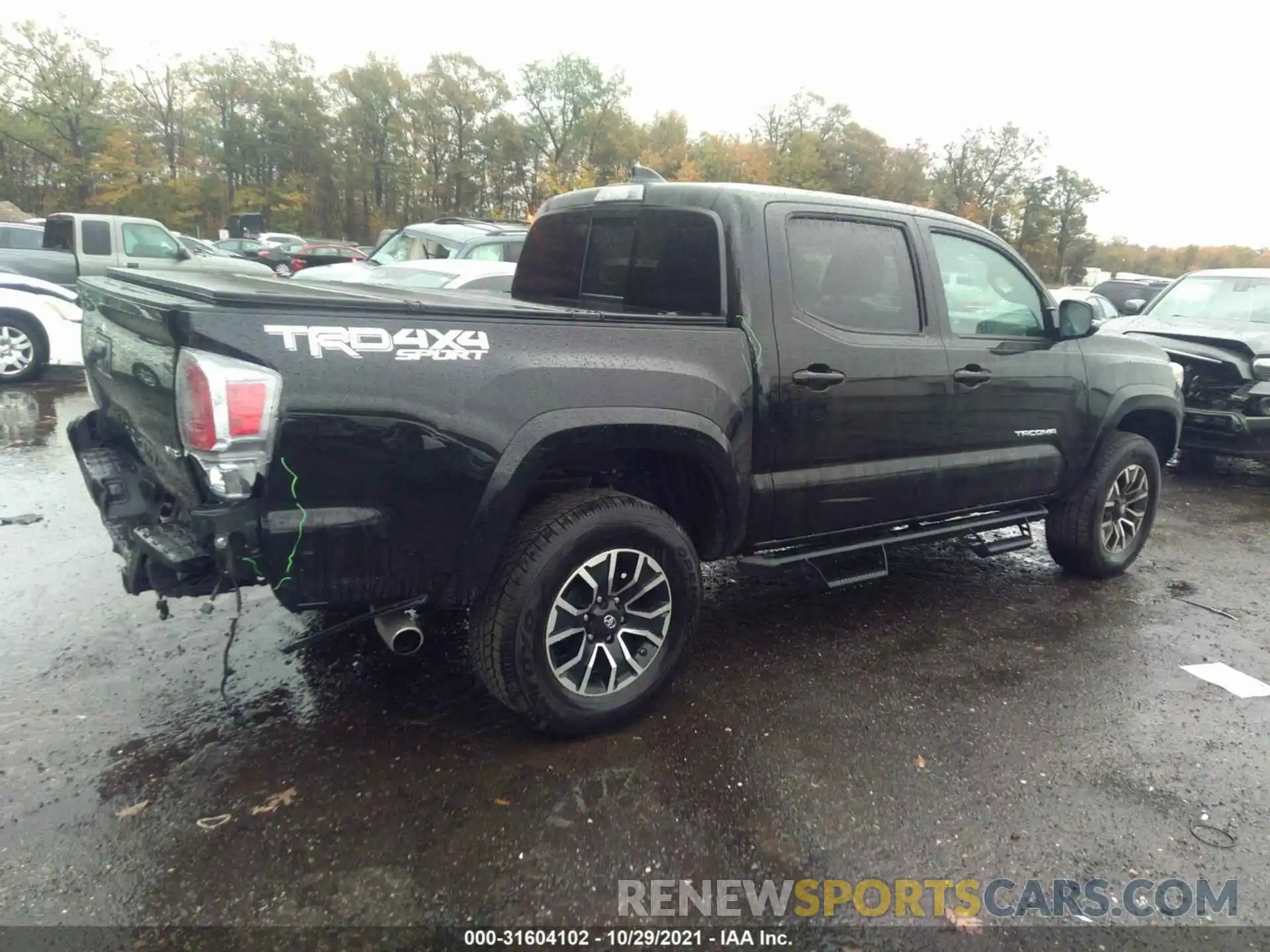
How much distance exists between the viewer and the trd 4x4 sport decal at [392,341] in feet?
7.83

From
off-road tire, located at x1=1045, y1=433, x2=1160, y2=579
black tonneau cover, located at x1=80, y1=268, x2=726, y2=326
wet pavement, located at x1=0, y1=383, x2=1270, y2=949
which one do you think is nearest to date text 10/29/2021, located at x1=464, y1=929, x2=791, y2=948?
wet pavement, located at x1=0, y1=383, x2=1270, y2=949

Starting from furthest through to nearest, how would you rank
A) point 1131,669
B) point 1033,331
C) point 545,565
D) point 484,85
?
point 484,85, point 1033,331, point 1131,669, point 545,565

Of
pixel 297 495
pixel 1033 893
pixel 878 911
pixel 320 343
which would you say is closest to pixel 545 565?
pixel 297 495

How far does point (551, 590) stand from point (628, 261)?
1604mm

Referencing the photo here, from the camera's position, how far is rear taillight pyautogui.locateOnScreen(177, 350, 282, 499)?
228 centimetres

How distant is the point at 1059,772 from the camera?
3.00 metres

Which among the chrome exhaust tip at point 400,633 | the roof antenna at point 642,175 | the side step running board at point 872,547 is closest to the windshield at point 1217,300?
the side step running board at point 872,547

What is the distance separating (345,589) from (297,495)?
33 cm

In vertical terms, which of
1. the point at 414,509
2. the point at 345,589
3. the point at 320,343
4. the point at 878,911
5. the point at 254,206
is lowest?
the point at 878,911

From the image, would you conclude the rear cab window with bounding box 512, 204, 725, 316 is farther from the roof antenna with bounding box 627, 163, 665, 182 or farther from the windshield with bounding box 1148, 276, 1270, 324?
the windshield with bounding box 1148, 276, 1270, 324

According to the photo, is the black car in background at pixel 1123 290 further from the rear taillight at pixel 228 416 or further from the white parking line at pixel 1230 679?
the rear taillight at pixel 228 416

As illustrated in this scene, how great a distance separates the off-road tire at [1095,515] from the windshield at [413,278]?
20.4 ft

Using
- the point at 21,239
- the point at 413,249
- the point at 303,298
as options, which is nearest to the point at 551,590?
the point at 303,298

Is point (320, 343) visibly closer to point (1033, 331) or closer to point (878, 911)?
point (878, 911)
